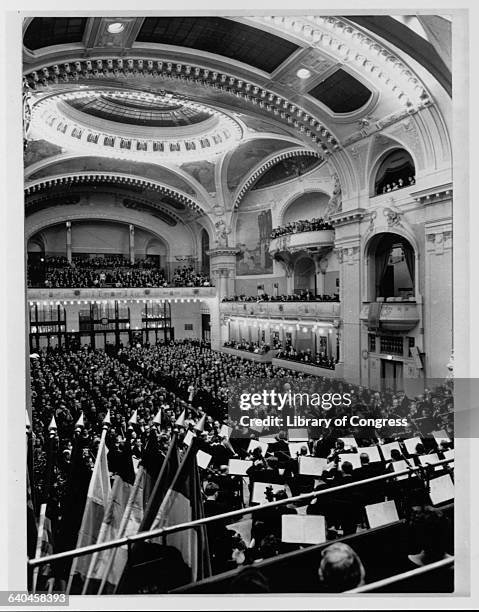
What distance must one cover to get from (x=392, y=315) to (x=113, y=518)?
8614 mm

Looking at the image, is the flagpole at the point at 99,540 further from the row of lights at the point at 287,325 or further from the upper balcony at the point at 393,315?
the row of lights at the point at 287,325

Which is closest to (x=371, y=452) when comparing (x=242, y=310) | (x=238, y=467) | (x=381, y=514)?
(x=381, y=514)

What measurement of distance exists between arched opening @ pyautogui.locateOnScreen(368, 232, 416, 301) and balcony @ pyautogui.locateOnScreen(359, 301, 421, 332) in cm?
84

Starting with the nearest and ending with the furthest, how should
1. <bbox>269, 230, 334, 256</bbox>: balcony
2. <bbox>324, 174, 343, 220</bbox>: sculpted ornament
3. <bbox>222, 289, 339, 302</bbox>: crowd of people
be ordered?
<bbox>222, 289, 339, 302</bbox>: crowd of people
<bbox>324, 174, 343, 220</bbox>: sculpted ornament
<bbox>269, 230, 334, 256</bbox>: balcony

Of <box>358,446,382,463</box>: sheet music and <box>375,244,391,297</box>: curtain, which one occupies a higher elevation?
<box>375,244,391,297</box>: curtain

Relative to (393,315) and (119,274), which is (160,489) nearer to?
(393,315)

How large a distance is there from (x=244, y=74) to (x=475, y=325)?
9782mm

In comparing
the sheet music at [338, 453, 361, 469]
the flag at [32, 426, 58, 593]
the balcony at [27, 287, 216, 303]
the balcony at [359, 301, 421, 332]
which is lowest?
the flag at [32, 426, 58, 593]

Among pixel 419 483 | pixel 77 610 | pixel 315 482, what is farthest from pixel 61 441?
pixel 419 483

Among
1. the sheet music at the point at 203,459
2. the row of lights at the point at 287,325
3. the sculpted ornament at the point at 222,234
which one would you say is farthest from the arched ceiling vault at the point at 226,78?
the sheet music at the point at 203,459

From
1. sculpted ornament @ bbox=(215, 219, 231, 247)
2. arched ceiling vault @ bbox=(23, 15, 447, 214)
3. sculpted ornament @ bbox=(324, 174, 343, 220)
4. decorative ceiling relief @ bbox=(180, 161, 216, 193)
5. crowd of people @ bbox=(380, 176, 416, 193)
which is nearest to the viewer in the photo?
arched ceiling vault @ bbox=(23, 15, 447, 214)

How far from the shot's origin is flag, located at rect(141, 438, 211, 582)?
4.51m

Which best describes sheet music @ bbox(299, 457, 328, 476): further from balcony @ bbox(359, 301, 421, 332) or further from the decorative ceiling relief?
the decorative ceiling relief

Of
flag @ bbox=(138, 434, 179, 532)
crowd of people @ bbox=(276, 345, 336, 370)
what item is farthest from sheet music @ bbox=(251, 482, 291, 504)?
crowd of people @ bbox=(276, 345, 336, 370)
